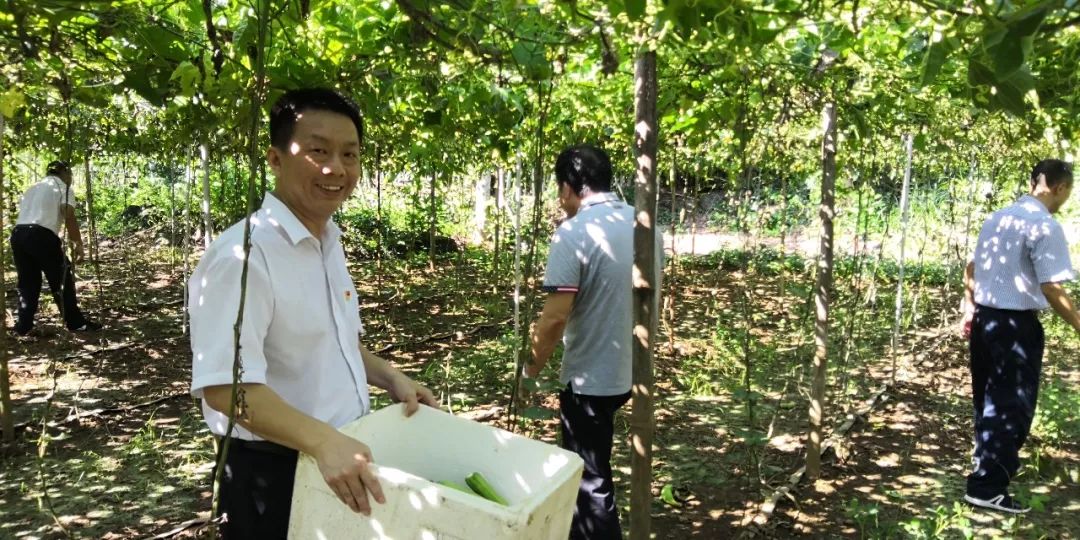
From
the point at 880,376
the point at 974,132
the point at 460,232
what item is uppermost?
the point at 974,132

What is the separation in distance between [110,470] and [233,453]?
3193 millimetres

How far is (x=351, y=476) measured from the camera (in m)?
1.27

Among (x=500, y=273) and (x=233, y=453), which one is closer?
(x=233, y=453)

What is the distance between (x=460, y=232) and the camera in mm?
15711

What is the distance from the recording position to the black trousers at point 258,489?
5.26 feet

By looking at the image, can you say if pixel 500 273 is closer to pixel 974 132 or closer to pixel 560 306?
pixel 974 132

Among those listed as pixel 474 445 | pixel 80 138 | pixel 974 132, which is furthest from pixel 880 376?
pixel 80 138

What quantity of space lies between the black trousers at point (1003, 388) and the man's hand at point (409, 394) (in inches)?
124

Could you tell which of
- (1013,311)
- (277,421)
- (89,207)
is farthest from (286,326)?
(89,207)

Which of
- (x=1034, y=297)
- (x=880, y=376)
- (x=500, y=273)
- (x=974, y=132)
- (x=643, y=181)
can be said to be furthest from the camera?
(x=500, y=273)

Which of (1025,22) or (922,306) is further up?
(1025,22)

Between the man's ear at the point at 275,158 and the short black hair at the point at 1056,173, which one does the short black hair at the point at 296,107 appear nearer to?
the man's ear at the point at 275,158

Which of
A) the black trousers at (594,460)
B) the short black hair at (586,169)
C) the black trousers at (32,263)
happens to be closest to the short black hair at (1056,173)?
the short black hair at (586,169)

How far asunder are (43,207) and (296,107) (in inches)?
258
